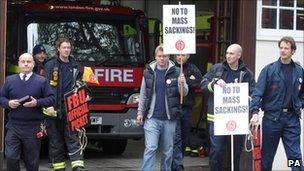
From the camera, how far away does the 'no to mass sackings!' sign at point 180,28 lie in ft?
30.8

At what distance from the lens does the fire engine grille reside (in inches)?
468

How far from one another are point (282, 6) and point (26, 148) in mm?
5371

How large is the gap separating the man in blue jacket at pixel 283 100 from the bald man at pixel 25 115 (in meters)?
2.72

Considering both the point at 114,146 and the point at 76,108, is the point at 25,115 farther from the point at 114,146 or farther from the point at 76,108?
the point at 114,146

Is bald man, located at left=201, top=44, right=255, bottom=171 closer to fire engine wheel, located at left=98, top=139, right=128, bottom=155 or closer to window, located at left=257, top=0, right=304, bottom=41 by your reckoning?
window, located at left=257, top=0, right=304, bottom=41

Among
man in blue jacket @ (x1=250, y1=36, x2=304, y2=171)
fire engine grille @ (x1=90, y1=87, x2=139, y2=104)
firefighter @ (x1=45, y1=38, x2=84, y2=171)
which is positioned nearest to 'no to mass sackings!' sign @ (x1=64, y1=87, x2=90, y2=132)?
firefighter @ (x1=45, y1=38, x2=84, y2=171)

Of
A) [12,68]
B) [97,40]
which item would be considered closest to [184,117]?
[97,40]

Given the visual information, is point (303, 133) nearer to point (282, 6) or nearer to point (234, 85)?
point (282, 6)

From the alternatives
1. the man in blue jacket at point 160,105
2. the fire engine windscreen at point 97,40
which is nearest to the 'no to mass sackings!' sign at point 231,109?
the man in blue jacket at point 160,105

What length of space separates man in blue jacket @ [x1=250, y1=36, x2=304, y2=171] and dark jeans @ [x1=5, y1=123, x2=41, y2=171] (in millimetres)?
2813

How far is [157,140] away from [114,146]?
4.46 meters

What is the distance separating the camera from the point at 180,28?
9430 mm

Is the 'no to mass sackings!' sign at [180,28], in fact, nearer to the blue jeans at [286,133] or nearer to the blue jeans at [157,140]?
the blue jeans at [157,140]

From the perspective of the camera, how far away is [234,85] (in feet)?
28.6
